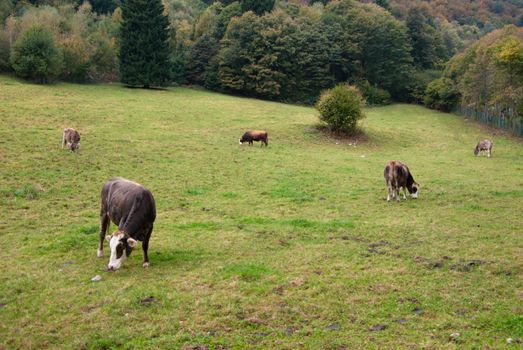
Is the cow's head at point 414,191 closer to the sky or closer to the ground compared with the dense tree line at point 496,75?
closer to the ground

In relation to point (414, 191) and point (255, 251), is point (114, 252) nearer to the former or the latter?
point (255, 251)

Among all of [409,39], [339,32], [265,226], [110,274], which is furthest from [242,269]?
[409,39]

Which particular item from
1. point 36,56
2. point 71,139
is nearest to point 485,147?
point 71,139

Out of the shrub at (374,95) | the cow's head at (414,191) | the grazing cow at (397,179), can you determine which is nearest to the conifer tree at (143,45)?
the shrub at (374,95)

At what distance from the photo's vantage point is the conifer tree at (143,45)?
2255 inches

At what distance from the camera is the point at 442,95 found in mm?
64062

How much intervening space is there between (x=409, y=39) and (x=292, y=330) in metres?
79.3

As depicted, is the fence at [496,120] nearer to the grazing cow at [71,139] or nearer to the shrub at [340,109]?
the shrub at [340,109]

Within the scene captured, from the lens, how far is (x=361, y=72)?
7512cm

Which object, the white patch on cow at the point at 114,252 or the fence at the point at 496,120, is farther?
the fence at the point at 496,120

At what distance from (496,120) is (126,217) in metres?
48.4

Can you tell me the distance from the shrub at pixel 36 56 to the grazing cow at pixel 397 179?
40369 mm

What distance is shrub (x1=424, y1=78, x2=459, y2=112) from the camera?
63.7 m

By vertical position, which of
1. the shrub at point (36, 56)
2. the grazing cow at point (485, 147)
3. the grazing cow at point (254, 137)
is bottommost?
the grazing cow at point (254, 137)
